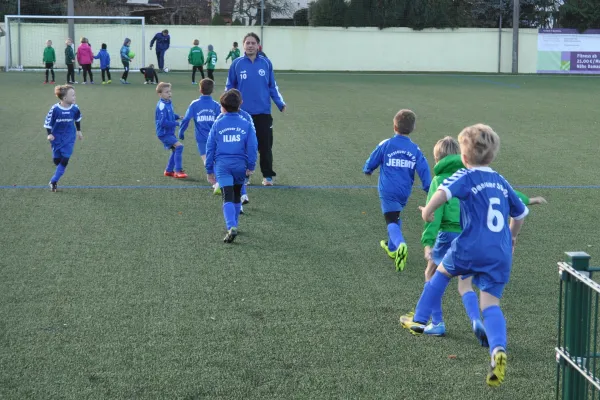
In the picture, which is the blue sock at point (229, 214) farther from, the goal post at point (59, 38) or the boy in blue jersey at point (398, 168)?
the goal post at point (59, 38)

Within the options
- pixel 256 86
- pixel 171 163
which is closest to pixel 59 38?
pixel 171 163

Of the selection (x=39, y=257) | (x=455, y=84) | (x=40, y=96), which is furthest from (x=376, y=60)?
(x=39, y=257)

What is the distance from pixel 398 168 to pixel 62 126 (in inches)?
217

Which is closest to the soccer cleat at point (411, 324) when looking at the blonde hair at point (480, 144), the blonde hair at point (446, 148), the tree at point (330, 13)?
the blonde hair at point (446, 148)

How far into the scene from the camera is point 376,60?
4472cm

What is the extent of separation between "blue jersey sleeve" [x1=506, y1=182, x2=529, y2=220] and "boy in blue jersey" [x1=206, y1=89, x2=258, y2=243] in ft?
13.4

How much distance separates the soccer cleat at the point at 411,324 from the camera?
583 centimetres

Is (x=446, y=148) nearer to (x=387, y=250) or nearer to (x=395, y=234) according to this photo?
(x=395, y=234)

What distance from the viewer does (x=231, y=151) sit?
8906 mm

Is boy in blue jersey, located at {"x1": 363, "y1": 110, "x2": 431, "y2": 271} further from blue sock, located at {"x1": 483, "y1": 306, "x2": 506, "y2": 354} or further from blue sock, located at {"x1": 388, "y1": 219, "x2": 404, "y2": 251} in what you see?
blue sock, located at {"x1": 483, "y1": 306, "x2": 506, "y2": 354}

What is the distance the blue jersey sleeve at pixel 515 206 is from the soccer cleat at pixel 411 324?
1.05 metres

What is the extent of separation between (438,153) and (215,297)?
212cm

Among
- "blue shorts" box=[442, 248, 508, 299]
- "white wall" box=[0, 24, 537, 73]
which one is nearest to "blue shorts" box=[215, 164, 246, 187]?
"blue shorts" box=[442, 248, 508, 299]

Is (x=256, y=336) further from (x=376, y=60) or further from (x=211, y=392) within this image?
(x=376, y=60)
